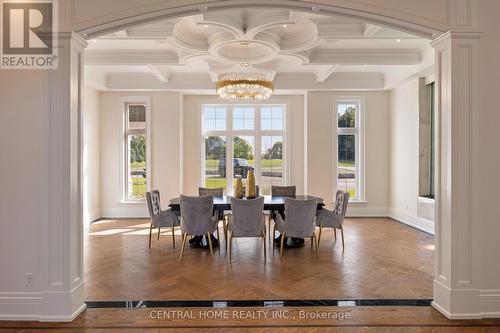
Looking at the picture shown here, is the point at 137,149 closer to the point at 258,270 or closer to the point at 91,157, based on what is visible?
the point at 91,157

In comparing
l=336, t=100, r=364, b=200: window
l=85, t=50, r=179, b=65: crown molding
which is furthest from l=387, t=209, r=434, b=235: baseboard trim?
l=85, t=50, r=179, b=65: crown molding

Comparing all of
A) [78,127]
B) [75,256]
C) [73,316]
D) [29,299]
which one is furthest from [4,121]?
[73,316]

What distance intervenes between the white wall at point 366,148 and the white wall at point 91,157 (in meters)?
5.19

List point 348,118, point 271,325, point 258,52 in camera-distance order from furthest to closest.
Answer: point 348,118 → point 258,52 → point 271,325

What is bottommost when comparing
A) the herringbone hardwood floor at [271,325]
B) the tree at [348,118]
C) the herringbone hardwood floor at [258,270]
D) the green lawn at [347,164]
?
the herringbone hardwood floor at [271,325]

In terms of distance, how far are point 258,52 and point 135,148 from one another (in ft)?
14.1

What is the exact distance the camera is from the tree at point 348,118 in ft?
28.2

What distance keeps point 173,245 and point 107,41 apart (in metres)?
3.56

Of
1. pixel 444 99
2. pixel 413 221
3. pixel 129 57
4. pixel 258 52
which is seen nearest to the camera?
pixel 444 99

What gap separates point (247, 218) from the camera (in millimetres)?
4832

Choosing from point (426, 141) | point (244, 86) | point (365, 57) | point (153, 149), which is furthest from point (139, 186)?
point (426, 141)

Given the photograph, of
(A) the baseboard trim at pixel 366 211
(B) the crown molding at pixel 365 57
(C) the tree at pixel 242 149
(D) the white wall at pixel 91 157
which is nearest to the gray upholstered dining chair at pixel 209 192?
(C) the tree at pixel 242 149

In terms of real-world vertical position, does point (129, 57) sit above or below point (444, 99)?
above

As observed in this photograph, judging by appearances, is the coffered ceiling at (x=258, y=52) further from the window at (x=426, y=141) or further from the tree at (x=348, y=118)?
the tree at (x=348, y=118)
